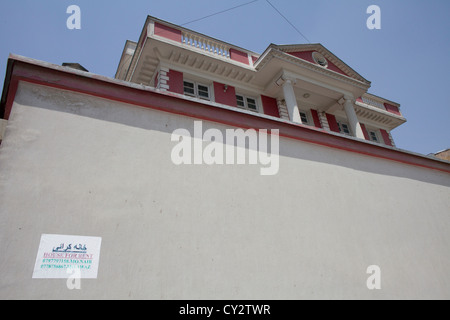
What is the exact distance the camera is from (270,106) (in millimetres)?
12789

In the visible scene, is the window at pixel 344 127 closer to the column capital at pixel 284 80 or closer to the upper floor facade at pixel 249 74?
the upper floor facade at pixel 249 74

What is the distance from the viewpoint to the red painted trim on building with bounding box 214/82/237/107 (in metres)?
11.6

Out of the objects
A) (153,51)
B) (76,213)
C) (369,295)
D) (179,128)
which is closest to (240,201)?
(179,128)

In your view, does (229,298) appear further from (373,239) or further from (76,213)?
(373,239)

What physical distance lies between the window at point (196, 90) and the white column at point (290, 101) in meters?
3.36

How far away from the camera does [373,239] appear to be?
13.7 feet

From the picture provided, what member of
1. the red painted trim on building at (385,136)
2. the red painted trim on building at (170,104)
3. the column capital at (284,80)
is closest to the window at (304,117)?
the column capital at (284,80)

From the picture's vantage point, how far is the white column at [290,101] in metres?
11.4

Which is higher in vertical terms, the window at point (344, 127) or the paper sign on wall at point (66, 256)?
the window at point (344, 127)

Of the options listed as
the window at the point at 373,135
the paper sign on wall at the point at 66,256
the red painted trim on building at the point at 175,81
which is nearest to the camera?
the paper sign on wall at the point at 66,256

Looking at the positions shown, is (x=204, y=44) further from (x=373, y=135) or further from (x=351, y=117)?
(x=373, y=135)

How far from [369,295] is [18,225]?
419cm

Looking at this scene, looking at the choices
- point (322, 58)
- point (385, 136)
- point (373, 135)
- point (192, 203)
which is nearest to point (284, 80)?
point (322, 58)

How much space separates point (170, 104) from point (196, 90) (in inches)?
322
